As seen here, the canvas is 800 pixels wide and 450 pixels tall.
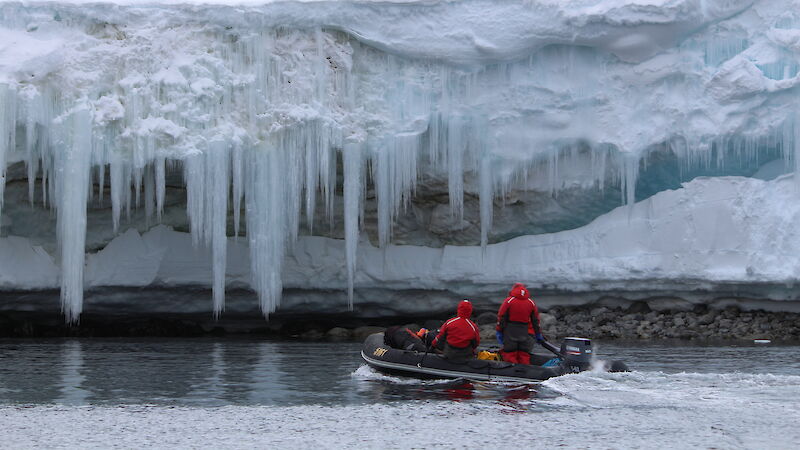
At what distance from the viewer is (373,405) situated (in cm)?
1289

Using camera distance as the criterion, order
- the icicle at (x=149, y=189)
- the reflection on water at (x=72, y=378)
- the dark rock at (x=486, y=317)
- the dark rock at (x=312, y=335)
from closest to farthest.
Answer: the reflection on water at (x=72, y=378) → the dark rock at (x=486, y=317) → the icicle at (x=149, y=189) → the dark rock at (x=312, y=335)

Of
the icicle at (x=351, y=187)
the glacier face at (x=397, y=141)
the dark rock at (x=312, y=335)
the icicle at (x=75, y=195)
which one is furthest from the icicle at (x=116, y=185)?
the dark rock at (x=312, y=335)

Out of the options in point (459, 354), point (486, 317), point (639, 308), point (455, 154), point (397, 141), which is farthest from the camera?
point (639, 308)

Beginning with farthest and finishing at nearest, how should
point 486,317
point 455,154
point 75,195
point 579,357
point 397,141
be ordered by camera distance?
point 455,154 → point 397,141 → point 75,195 → point 486,317 → point 579,357

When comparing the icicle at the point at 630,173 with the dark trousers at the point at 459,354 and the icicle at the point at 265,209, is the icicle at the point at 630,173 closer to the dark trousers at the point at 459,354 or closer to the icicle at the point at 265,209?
the icicle at the point at 265,209

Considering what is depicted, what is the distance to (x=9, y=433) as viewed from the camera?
1086cm

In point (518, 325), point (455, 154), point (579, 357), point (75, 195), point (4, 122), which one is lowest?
point (579, 357)

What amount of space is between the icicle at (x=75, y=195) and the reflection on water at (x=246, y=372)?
1336 mm

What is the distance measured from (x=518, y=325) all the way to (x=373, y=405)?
9.77ft

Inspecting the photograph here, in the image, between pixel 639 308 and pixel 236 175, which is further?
pixel 639 308

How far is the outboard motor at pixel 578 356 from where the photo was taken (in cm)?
1491

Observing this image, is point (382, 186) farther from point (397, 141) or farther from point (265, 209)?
point (265, 209)

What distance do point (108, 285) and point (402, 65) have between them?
6.98 m

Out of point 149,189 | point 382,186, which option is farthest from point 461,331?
point 149,189
